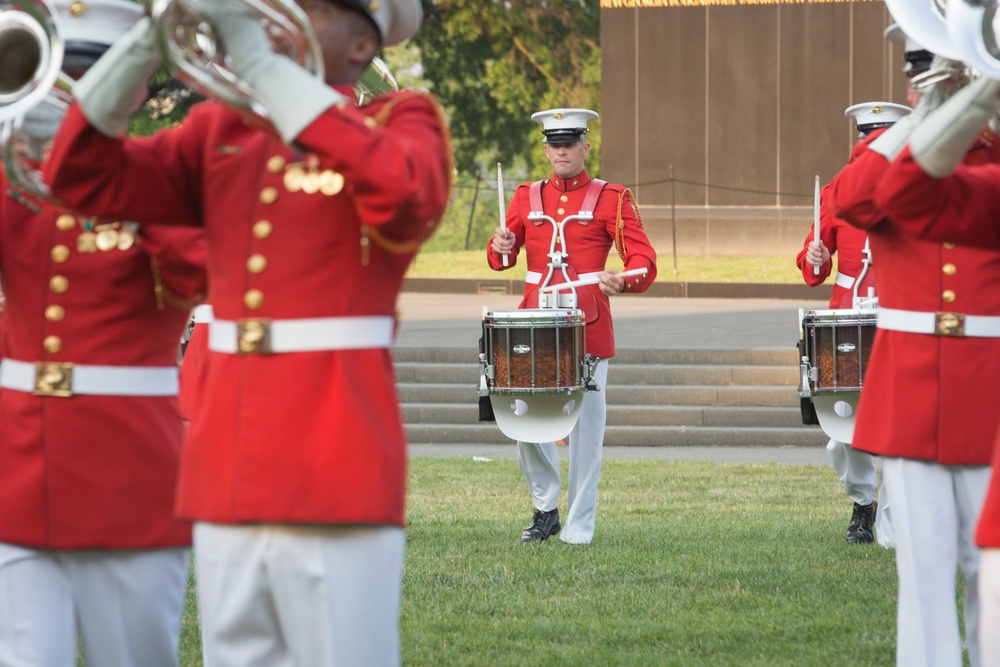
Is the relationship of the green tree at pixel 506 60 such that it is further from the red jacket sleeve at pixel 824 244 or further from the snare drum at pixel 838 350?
the snare drum at pixel 838 350

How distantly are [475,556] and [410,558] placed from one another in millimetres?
323

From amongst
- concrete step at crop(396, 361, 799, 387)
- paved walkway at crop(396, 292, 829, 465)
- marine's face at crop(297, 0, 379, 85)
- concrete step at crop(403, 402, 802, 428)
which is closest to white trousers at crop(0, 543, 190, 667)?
marine's face at crop(297, 0, 379, 85)

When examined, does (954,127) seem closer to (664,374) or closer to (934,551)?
(934,551)

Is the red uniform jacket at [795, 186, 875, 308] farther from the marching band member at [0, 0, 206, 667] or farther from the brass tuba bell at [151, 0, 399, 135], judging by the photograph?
the brass tuba bell at [151, 0, 399, 135]

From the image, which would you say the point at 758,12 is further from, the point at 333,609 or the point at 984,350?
the point at 333,609

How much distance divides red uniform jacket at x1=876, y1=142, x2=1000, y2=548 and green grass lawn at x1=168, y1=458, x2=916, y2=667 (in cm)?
272

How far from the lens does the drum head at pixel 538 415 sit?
9.08 m

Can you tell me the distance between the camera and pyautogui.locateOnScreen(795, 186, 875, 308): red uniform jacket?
955cm

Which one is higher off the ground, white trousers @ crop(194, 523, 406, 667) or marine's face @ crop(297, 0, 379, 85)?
marine's face @ crop(297, 0, 379, 85)

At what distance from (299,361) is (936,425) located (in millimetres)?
2506

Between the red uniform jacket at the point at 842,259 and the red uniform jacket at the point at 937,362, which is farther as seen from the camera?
the red uniform jacket at the point at 842,259

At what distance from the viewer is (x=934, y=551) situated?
505 cm

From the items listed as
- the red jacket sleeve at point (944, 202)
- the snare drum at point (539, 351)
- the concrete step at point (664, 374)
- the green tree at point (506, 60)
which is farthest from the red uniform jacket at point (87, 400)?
the green tree at point (506, 60)

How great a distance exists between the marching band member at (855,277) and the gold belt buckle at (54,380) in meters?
5.75
